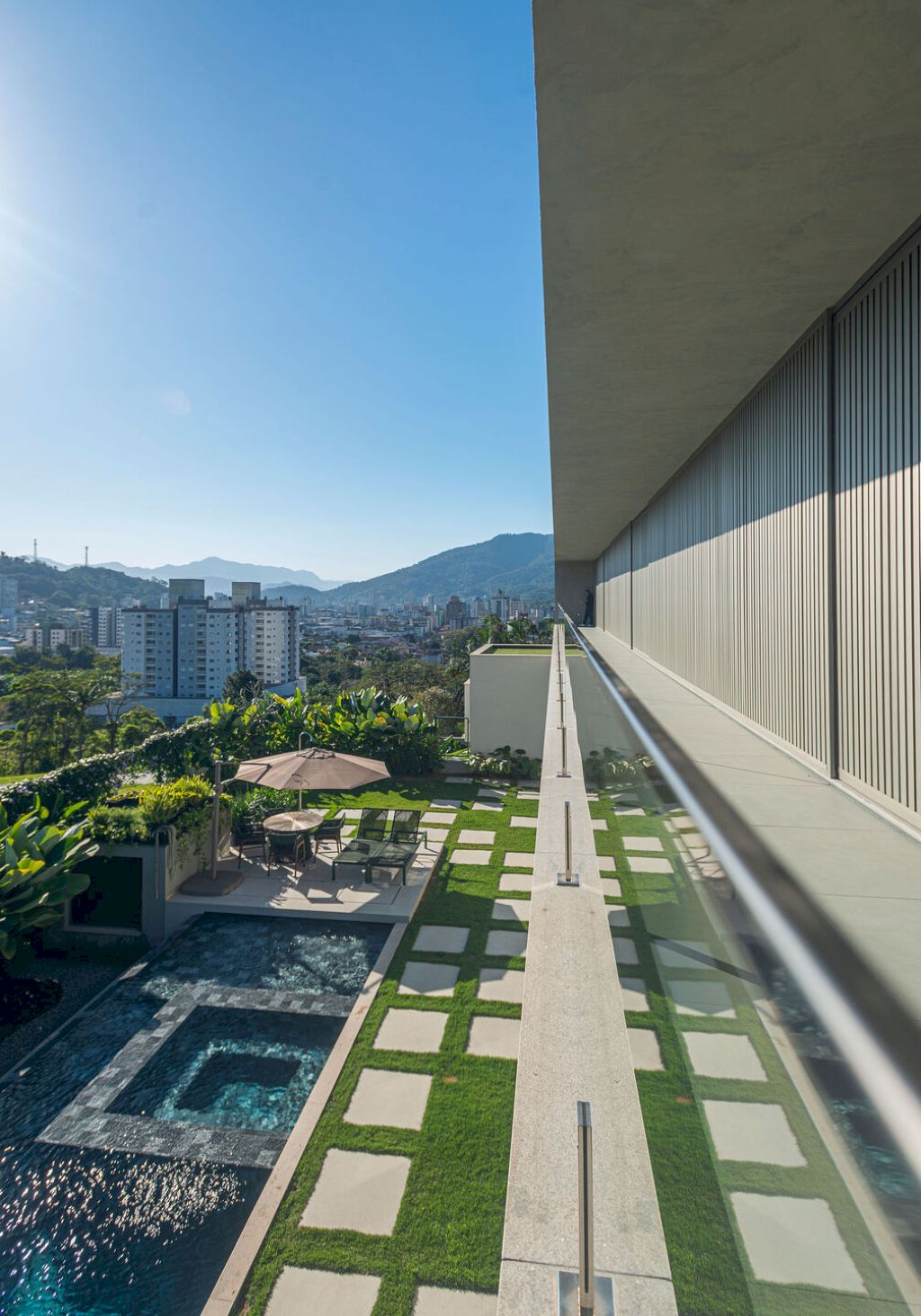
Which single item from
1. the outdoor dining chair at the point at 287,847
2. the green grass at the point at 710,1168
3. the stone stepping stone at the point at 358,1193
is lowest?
the stone stepping stone at the point at 358,1193

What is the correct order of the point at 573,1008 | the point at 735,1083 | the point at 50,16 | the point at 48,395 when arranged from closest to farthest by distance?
the point at 735,1083 < the point at 573,1008 < the point at 50,16 < the point at 48,395

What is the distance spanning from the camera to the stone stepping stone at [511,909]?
8352 mm

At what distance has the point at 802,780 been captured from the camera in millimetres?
4805

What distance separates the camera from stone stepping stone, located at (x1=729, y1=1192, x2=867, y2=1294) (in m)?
0.50

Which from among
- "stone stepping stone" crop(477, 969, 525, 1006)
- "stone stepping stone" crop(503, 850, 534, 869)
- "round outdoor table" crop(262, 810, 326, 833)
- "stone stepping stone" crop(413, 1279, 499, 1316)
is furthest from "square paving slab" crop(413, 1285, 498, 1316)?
"round outdoor table" crop(262, 810, 326, 833)

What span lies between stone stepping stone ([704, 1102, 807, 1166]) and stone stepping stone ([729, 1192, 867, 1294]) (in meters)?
0.03

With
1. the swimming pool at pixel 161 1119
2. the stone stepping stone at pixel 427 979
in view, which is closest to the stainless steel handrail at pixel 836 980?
the swimming pool at pixel 161 1119

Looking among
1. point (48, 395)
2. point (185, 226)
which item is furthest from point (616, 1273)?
point (48, 395)

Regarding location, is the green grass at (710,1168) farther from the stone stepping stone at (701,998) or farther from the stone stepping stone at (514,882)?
the stone stepping stone at (514,882)

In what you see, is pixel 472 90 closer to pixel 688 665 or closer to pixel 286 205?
pixel 688 665

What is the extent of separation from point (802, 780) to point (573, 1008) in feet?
11.7

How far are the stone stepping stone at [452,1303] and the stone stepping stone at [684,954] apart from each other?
3.73 m

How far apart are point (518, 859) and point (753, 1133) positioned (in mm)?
9942

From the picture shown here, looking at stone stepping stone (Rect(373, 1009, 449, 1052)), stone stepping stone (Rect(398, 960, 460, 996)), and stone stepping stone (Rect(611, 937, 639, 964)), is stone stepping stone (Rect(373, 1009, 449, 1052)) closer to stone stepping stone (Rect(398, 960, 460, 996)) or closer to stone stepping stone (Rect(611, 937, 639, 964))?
stone stepping stone (Rect(398, 960, 460, 996))
